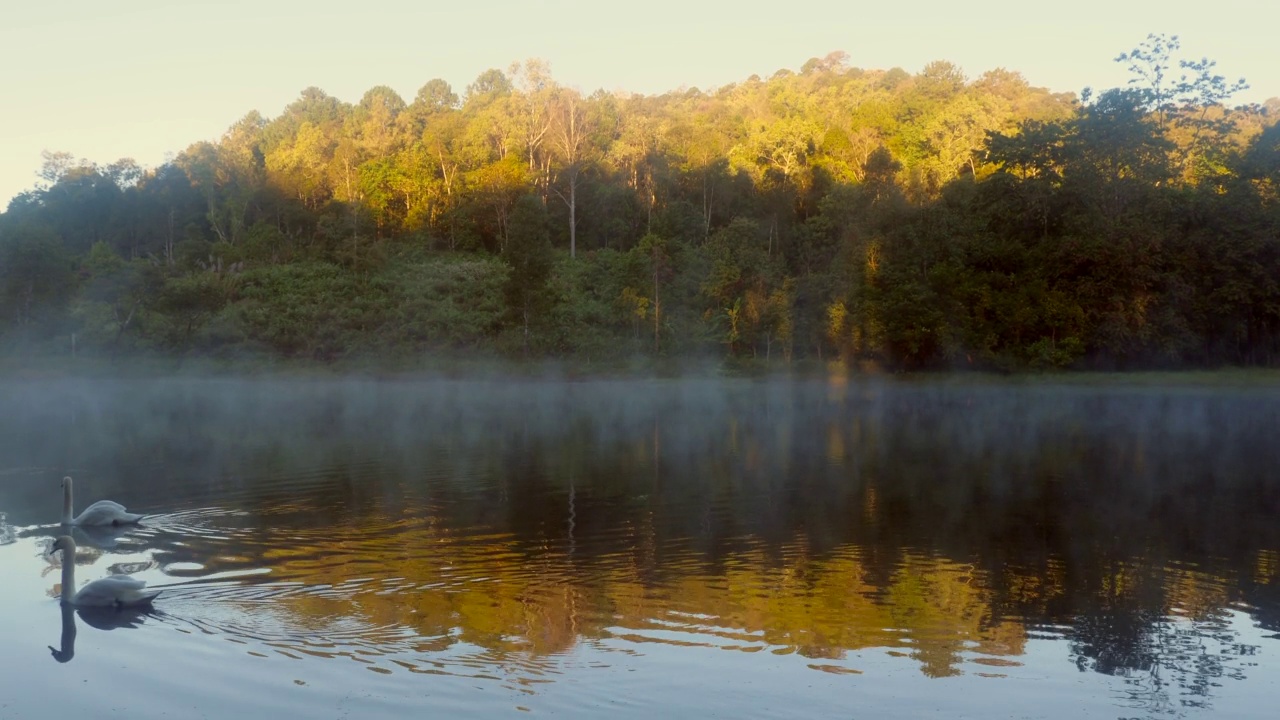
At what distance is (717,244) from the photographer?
55.0 meters

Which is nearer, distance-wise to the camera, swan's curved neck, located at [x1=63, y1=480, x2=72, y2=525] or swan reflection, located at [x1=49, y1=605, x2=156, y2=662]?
swan reflection, located at [x1=49, y1=605, x2=156, y2=662]

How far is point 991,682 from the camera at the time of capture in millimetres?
9148

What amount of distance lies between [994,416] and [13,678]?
32.1 m

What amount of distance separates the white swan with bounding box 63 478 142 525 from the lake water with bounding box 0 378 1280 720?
1.27 feet

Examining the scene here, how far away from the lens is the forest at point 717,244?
47219mm

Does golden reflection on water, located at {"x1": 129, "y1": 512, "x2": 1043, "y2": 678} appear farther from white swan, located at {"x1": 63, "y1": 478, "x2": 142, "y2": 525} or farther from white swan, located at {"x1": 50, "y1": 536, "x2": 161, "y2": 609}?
white swan, located at {"x1": 63, "y1": 478, "x2": 142, "y2": 525}

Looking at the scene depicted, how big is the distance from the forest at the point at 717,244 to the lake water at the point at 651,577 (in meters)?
20.7

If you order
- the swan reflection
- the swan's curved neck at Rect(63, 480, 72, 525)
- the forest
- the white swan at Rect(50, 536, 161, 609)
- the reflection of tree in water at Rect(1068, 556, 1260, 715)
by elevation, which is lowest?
the reflection of tree in water at Rect(1068, 556, 1260, 715)

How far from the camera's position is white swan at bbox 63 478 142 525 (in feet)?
49.8

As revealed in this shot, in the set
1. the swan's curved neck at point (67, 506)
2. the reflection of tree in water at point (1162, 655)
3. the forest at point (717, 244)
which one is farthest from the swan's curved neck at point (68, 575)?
the forest at point (717, 244)

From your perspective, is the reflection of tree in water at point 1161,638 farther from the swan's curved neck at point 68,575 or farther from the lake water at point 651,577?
the swan's curved neck at point 68,575

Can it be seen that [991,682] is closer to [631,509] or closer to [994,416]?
[631,509]

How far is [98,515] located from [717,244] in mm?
41880

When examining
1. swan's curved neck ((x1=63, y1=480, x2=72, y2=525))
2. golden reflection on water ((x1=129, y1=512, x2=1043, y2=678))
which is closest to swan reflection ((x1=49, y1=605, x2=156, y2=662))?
golden reflection on water ((x1=129, y1=512, x2=1043, y2=678))
